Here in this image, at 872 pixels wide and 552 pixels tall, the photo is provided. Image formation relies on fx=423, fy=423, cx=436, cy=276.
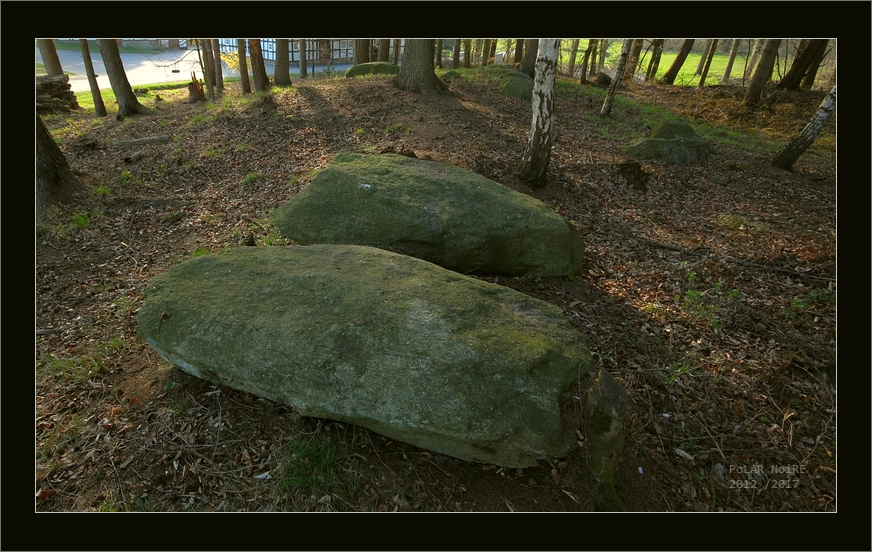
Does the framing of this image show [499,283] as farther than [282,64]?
No

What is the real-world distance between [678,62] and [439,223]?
2007 centimetres

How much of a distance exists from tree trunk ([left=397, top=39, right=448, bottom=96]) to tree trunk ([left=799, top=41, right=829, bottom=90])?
481 inches

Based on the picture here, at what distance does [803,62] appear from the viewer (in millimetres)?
13742

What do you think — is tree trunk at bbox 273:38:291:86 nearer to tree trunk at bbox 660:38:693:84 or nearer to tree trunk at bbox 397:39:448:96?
tree trunk at bbox 397:39:448:96

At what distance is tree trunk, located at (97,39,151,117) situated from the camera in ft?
41.1

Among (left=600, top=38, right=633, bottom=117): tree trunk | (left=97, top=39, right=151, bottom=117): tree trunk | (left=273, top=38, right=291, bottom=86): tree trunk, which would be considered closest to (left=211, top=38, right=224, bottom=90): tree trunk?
(left=273, top=38, right=291, bottom=86): tree trunk

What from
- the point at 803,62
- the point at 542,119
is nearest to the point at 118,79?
the point at 542,119

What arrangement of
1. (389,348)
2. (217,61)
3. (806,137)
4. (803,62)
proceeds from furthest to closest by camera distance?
1. (217,61)
2. (803,62)
3. (806,137)
4. (389,348)

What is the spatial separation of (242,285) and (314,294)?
0.73 meters

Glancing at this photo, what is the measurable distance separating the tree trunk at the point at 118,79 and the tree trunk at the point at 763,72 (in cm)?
1957

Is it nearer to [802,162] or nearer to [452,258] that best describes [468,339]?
[452,258]

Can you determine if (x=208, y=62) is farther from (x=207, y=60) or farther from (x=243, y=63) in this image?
(x=243, y=63)

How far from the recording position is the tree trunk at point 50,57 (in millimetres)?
14867

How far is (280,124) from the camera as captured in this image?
1060 centimetres
